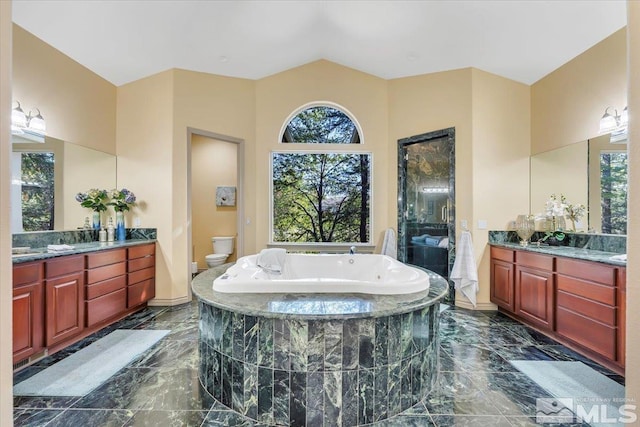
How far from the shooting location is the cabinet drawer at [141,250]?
11.3ft

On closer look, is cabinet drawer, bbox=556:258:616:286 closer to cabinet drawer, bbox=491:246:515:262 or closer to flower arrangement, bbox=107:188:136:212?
cabinet drawer, bbox=491:246:515:262

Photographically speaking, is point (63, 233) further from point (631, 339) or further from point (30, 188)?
point (631, 339)

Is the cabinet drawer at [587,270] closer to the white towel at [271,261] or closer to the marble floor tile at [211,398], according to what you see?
the marble floor tile at [211,398]

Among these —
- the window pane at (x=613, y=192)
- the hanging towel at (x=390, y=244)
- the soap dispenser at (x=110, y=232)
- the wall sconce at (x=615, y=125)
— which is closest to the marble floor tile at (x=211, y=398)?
the soap dispenser at (x=110, y=232)

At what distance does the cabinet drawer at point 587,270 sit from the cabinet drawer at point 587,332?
0.33 meters

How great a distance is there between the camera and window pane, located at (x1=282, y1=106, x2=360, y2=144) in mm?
4621

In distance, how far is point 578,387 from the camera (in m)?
2.10

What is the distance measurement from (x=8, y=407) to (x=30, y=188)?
118 inches

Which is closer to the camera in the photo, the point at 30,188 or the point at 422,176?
the point at 30,188

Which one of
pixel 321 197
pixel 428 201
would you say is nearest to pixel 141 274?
pixel 321 197

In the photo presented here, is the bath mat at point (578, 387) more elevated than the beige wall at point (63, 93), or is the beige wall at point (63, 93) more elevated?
the beige wall at point (63, 93)

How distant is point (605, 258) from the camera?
2.38 m

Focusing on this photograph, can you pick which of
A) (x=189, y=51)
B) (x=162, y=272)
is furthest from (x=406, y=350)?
(x=189, y=51)

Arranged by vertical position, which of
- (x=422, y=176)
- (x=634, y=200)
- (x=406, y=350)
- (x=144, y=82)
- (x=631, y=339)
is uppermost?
(x=144, y=82)
